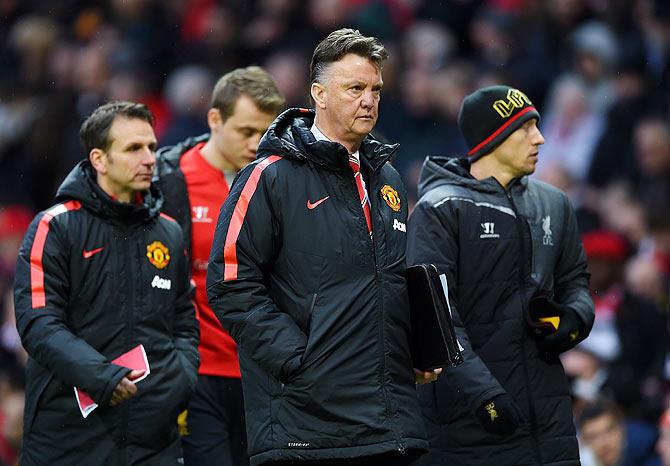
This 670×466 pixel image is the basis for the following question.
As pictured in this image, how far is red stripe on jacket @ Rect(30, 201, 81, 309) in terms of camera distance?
6.08 meters

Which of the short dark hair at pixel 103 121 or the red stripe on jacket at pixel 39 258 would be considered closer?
the red stripe on jacket at pixel 39 258

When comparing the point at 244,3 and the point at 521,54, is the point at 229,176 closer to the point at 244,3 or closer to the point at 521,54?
the point at 521,54

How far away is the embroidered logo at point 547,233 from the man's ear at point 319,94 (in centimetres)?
138

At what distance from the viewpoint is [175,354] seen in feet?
20.9

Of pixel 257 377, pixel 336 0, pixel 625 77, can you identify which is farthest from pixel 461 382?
pixel 336 0

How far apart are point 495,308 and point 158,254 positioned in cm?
149

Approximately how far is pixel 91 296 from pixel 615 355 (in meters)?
4.10

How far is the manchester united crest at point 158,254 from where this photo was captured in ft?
20.9

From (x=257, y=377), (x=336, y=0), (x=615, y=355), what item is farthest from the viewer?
(x=336, y=0)

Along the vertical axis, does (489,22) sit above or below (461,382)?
above

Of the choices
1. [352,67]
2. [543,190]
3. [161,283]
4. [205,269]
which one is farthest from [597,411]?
[352,67]

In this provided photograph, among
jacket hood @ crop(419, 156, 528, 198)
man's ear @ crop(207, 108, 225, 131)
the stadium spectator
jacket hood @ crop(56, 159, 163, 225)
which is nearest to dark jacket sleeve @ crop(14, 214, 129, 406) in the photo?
jacket hood @ crop(56, 159, 163, 225)

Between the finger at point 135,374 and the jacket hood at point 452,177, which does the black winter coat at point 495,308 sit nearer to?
the jacket hood at point 452,177

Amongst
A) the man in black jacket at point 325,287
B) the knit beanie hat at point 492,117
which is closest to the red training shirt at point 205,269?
the knit beanie hat at point 492,117
